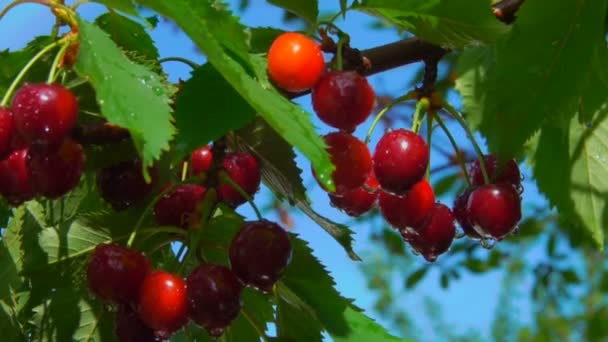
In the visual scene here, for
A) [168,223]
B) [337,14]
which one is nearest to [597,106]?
[337,14]

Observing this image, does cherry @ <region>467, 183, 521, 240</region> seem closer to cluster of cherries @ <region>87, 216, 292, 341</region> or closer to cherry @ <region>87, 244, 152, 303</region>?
cluster of cherries @ <region>87, 216, 292, 341</region>

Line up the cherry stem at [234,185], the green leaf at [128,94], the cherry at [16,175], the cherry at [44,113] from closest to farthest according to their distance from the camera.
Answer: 1. the green leaf at [128,94]
2. the cherry at [44,113]
3. the cherry at [16,175]
4. the cherry stem at [234,185]

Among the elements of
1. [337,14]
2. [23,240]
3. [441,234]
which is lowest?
[441,234]

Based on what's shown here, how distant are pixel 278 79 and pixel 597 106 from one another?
46 cm

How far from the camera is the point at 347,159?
120 centimetres

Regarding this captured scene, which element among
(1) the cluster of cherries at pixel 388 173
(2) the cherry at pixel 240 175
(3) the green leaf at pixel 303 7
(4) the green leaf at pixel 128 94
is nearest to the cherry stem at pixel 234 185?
Result: (2) the cherry at pixel 240 175

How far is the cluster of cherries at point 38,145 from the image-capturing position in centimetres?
101

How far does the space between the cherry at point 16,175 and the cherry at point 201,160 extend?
0.99ft

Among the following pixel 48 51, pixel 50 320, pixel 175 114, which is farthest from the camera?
pixel 50 320

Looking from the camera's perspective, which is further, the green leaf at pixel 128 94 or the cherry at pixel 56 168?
the cherry at pixel 56 168

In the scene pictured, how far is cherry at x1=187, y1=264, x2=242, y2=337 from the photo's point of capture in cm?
115

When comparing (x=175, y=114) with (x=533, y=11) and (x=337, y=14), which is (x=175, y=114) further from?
(x=533, y=11)

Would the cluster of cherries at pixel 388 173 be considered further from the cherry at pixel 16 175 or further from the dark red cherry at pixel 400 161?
the cherry at pixel 16 175

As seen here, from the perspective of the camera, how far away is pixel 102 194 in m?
1.35
